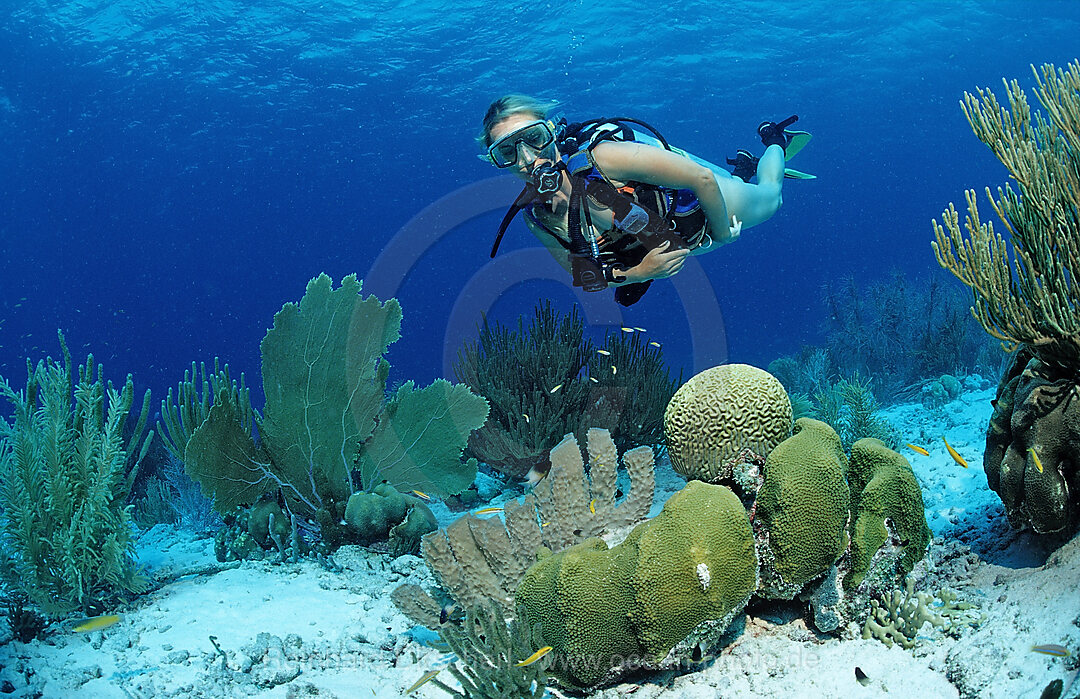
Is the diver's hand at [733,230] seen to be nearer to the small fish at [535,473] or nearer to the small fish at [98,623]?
the small fish at [535,473]

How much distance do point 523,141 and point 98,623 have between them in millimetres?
4017

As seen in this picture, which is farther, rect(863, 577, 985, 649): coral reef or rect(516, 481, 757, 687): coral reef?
rect(863, 577, 985, 649): coral reef

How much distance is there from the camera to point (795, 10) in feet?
81.1

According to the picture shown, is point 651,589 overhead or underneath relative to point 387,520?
overhead

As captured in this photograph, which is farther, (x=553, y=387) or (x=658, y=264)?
(x=553, y=387)

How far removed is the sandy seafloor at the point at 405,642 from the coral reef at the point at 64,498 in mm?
280

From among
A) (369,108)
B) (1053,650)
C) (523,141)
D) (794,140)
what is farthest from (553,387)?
(369,108)

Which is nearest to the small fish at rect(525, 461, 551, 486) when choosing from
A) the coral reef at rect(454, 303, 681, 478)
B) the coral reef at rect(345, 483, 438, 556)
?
the coral reef at rect(454, 303, 681, 478)

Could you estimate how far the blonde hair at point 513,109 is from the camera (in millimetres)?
4211

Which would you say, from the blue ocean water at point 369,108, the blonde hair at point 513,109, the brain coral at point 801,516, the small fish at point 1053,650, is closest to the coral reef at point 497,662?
the brain coral at point 801,516

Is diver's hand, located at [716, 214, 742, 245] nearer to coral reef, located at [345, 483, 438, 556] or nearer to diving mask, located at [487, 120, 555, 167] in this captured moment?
diving mask, located at [487, 120, 555, 167]

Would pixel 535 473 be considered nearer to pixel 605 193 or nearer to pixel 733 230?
pixel 733 230

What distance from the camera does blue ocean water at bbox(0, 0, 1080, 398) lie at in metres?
22.9

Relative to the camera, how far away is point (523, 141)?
4.16 metres
